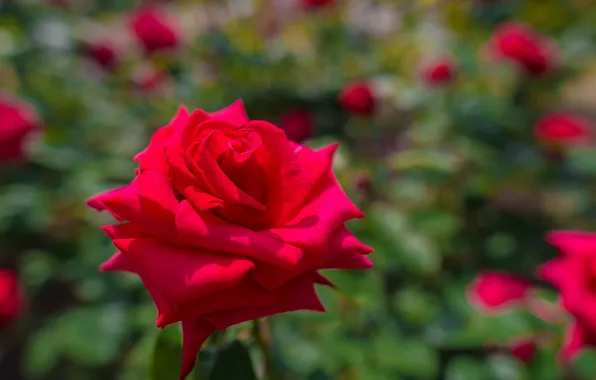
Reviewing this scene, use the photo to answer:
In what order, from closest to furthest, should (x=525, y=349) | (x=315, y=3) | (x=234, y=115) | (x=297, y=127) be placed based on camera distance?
(x=234, y=115) → (x=525, y=349) → (x=297, y=127) → (x=315, y=3)

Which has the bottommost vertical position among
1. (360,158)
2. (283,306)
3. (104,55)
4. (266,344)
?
(360,158)

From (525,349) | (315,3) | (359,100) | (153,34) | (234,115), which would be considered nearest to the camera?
(234,115)

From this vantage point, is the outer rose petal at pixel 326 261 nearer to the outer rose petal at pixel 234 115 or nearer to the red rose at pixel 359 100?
the outer rose petal at pixel 234 115

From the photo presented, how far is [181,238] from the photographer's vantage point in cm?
33

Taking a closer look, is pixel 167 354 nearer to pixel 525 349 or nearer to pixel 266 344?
pixel 266 344

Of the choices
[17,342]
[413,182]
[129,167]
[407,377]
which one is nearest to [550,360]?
[407,377]

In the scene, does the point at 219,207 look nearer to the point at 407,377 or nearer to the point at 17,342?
the point at 407,377

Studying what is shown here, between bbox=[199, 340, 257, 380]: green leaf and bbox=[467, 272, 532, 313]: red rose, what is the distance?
0.49 m

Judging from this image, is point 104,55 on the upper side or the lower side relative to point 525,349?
upper

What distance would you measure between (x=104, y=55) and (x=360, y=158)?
2.30 ft

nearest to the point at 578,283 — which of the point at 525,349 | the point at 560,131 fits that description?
the point at 525,349

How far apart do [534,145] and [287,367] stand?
0.89 m

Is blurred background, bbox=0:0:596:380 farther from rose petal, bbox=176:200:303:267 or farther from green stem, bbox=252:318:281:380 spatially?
rose petal, bbox=176:200:303:267

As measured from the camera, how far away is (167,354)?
0.44 m
